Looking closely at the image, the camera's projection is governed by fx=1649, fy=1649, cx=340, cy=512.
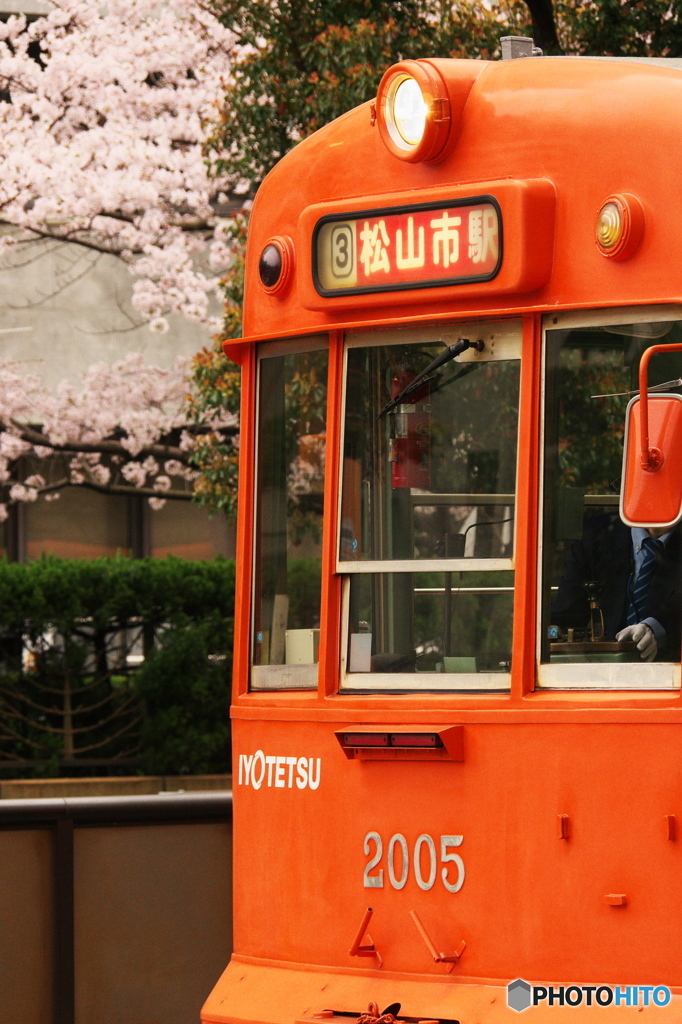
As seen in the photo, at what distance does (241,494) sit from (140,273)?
38.3ft

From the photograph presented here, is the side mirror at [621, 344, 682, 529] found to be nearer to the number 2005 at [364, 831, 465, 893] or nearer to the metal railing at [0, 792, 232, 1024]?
the number 2005 at [364, 831, 465, 893]

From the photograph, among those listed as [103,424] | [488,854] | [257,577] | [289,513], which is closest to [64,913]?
[257,577]

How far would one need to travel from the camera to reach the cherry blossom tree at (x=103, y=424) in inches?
651

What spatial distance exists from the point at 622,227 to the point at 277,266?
1220mm

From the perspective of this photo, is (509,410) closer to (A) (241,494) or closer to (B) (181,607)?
(A) (241,494)

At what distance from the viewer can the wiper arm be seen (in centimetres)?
465

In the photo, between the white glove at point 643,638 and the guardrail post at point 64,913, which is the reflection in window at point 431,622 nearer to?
the white glove at point 643,638

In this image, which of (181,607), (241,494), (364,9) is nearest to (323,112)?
(364,9)

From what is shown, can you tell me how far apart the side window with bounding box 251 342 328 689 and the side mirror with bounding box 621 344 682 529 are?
118cm

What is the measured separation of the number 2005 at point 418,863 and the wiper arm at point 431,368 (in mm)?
1237

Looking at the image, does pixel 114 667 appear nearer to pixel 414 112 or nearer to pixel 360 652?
pixel 360 652

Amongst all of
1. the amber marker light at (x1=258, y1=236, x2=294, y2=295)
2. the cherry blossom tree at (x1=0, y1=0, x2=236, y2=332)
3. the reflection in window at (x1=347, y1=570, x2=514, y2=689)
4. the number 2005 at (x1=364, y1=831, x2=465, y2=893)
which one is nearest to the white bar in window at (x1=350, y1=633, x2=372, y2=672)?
the reflection in window at (x1=347, y1=570, x2=514, y2=689)

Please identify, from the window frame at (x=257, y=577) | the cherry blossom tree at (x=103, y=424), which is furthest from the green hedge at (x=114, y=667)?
the window frame at (x=257, y=577)

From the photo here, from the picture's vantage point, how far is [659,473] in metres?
4.09
